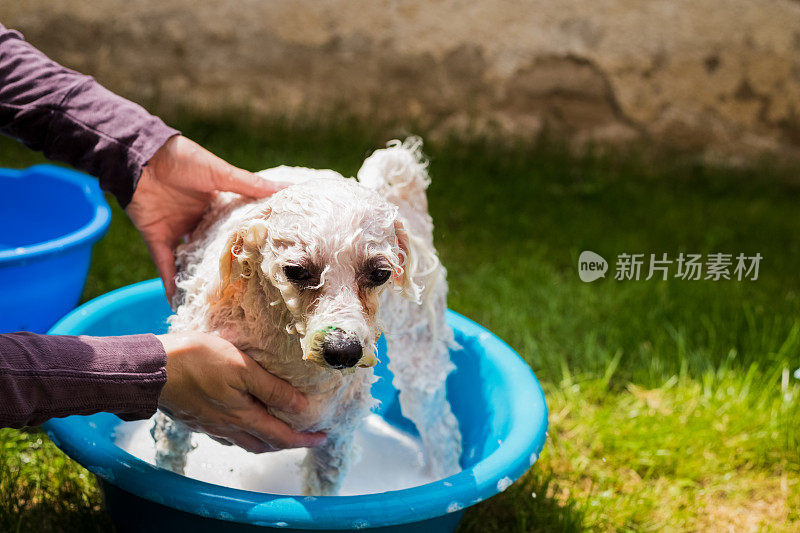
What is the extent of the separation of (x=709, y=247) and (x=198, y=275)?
2.53 m

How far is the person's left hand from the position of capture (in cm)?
156

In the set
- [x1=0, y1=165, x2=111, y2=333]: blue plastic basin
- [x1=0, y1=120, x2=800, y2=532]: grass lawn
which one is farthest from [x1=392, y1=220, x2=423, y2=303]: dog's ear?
[x1=0, y1=165, x2=111, y2=333]: blue plastic basin

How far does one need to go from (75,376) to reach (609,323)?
1880mm

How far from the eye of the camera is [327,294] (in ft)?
3.66

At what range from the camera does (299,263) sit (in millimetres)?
1118

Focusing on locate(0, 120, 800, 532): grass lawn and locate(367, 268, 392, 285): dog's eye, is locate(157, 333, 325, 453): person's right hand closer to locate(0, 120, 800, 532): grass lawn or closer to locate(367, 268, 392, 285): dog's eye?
locate(367, 268, 392, 285): dog's eye

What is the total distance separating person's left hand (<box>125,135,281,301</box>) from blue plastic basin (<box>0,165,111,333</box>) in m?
0.35

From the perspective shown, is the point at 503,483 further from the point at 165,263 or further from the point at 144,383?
the point at 165,263

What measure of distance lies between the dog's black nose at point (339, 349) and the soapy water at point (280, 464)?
692 millimetres

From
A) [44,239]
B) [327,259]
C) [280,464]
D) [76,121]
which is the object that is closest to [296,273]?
[327,259]

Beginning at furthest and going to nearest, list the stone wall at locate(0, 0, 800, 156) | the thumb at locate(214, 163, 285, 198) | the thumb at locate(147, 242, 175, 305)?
the stone wall at locate(0, 0, 800, 156), the thumb at locate(147, 242, 175, 305), the thumb at locate(214, 163, 285, 198)

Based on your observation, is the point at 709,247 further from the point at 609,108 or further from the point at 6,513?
the point at 6,513

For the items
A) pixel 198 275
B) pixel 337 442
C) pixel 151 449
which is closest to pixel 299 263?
pixel 198 275

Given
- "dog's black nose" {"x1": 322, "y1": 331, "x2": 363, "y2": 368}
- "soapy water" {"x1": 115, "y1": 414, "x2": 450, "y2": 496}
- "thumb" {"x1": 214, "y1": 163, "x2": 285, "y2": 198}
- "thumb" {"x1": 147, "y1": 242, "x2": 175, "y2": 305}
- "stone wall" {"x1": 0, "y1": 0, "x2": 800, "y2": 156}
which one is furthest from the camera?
"stone wall" {"x1": 0, "y1": 0, "x2": 800, "y2": 156}
